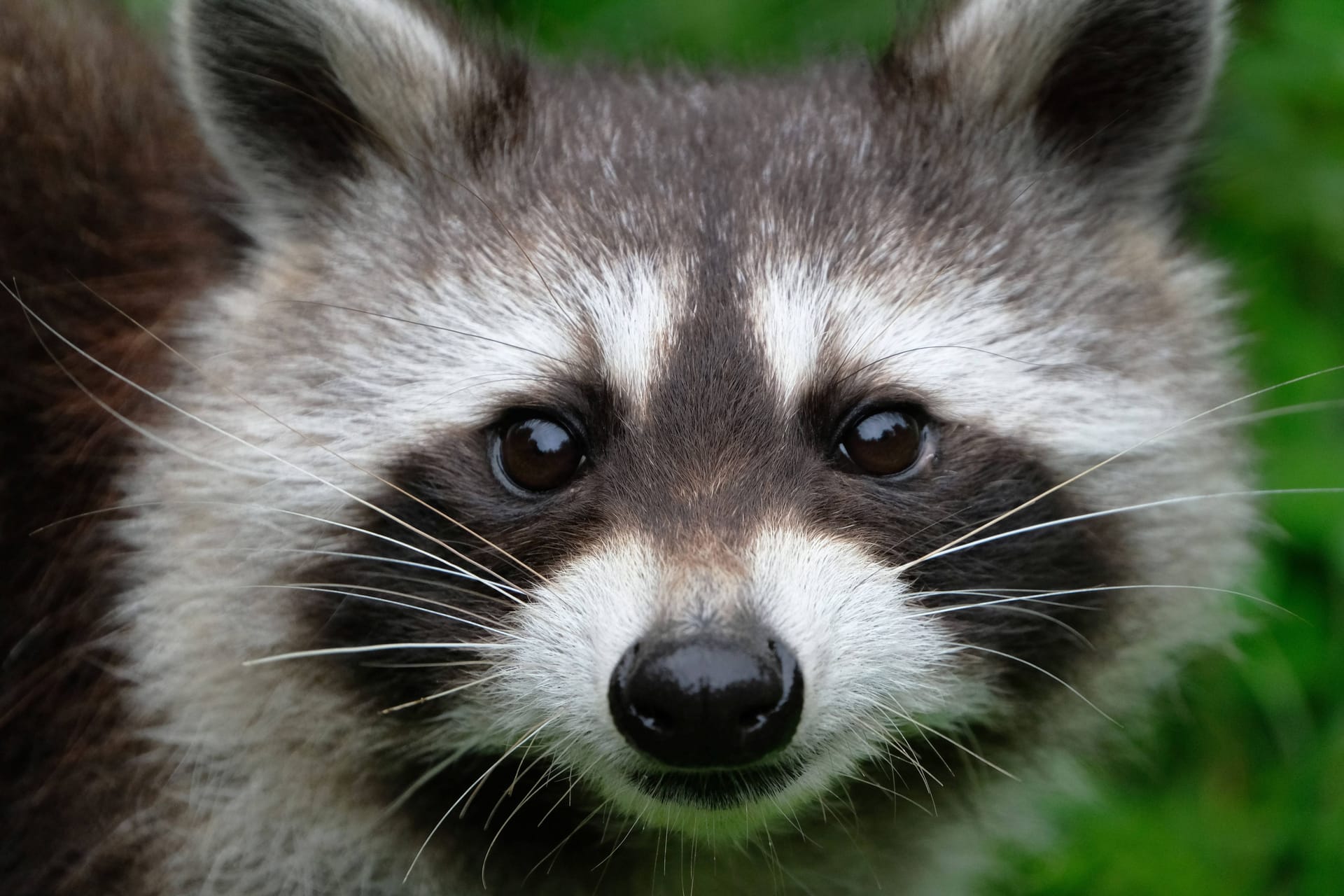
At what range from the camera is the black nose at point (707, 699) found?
2.62 meters

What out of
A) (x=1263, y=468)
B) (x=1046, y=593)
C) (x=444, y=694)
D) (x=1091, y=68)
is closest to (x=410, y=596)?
(x=444, y=694)

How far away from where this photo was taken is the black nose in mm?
2623

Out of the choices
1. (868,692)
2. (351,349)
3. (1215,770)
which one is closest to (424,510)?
(351,349)

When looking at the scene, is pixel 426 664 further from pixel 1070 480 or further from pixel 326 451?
pixel 1070 480

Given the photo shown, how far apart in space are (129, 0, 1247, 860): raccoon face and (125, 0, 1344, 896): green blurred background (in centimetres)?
65

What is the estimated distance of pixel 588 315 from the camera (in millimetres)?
3074

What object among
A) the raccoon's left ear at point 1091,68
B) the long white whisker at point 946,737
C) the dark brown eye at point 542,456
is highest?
the raccoon's left ear at point 1091,68

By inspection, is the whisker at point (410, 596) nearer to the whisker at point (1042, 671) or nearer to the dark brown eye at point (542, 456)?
the dark brown eye at point (542, 456)

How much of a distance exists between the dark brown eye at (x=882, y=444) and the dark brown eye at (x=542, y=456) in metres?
0.56

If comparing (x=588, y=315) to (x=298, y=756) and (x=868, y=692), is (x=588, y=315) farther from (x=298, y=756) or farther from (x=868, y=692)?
(x=298, y=756)

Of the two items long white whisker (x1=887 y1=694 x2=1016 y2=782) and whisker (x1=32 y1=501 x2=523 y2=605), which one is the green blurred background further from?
whisker (x1=32 y1=501 x2=523 y2=605)

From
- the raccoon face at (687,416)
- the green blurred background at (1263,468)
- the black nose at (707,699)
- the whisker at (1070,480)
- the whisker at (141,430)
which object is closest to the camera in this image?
the black nose at (707,699)

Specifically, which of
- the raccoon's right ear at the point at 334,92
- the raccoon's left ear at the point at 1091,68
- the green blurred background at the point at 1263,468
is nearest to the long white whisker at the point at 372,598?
the raccoon's right ear at the point at 334,92

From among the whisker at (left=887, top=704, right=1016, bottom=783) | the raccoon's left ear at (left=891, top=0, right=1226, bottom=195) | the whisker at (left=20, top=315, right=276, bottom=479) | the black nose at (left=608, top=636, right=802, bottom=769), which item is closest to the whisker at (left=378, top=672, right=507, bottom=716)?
the black nose at (left=608, top=636, right=802, bottom=769)
